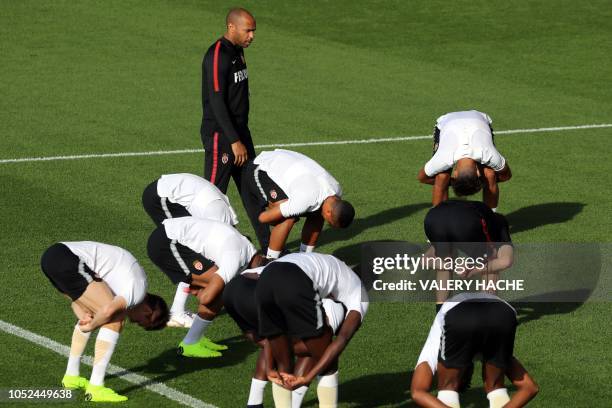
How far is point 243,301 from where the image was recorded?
10977 mm

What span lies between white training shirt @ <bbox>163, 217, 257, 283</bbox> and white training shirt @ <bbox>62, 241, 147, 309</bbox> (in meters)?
0.78

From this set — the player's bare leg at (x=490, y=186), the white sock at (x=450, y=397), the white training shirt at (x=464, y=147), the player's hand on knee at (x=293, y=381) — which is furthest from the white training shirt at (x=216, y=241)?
the player's bare leg at (x=490, y=186)

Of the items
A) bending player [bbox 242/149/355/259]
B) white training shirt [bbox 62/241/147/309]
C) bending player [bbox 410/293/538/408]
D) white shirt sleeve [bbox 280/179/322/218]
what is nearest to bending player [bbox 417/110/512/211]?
bending player [bbox 242/149/355/259]

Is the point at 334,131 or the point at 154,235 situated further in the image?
the point at 334,131

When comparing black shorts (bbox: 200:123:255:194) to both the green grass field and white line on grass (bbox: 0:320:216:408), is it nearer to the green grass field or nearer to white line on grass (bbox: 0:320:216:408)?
the green grass field

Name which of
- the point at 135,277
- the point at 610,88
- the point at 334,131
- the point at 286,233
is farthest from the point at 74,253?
the point at 610,88

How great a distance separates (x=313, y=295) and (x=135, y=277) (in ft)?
6.82

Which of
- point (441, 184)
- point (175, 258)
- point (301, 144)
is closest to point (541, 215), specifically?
point (441, 184)

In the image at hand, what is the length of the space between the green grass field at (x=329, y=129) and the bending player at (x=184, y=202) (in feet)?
1.85

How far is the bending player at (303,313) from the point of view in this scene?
409 inches

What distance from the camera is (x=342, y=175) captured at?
19766 mm

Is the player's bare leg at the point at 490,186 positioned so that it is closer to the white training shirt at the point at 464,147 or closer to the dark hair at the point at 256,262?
the white training shirt at the point at 464,147

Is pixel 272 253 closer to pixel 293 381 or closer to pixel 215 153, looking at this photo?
pixel 215 153

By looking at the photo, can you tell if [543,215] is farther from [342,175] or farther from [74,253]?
[74,253]
